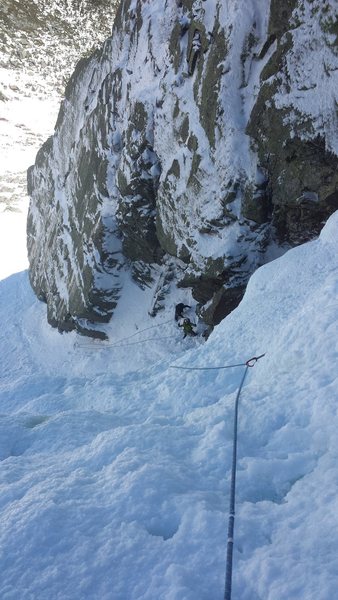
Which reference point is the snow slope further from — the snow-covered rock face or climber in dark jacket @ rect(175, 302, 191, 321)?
climber in dark jacket @ rect(175, 302, 191, 321)

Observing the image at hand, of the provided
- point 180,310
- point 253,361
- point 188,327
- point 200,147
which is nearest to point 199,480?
point 253,361

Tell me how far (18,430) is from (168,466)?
377 cm

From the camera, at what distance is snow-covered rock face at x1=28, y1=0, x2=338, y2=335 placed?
28.8 ft

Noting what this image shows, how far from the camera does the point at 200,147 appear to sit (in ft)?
36.2

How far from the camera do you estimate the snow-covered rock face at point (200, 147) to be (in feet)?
28.8

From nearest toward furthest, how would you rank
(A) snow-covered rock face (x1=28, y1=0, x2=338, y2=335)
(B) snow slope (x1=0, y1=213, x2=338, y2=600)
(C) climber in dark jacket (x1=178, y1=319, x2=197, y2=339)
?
1. (B) snow slope (x1=0, y1=213, x2=338, y2=600)
2. (A) snow-covered rock face (x1=28, y1=0, x2=338, y2=335)
3. (C) climber in dark jacket (x1=178, y1=319, x2=197, y2=339)

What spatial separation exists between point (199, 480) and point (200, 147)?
374 inches

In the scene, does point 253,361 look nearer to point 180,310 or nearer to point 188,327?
point 188,327

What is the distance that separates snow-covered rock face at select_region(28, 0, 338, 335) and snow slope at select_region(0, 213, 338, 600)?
2851mm

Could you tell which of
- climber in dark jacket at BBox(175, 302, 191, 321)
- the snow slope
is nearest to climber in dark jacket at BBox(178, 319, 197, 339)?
climber in dark jacket at BBox(175, 302, 191, 321)

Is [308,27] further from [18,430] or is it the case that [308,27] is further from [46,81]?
[46,81]

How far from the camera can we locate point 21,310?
25031 mm

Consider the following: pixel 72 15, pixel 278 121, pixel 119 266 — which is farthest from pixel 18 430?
pixel 72 15

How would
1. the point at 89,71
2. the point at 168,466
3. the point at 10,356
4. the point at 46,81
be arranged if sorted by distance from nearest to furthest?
the point at 168,466 < the point at 89,71 < the point at 10,356 < the point at 46,81
